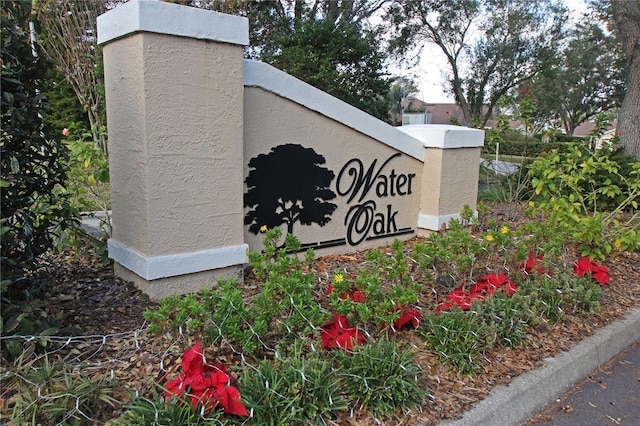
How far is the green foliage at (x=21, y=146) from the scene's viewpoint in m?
2.74

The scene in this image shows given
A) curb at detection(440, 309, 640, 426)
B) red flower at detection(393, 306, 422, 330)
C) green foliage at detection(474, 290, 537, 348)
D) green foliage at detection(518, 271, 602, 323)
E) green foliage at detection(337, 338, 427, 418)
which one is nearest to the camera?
green foliage at detection(337, 338, 427, 418)

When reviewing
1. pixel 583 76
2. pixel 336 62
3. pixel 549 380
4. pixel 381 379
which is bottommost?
pixel 549 380

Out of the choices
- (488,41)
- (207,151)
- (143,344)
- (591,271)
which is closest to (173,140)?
(207,151)

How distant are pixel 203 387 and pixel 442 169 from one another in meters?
3.87

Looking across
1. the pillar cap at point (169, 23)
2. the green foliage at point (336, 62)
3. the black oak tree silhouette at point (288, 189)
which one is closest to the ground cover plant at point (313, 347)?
the black oak tree silhouette at point (288, 189)

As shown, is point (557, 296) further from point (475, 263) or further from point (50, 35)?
point (50, 35)

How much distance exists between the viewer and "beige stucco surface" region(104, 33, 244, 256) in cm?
340

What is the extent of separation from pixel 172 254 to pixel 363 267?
1.67 meters

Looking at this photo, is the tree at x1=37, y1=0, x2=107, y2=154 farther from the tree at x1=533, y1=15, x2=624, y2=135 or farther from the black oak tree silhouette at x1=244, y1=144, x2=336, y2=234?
the tree at x1=533, y1=15, x2=624, y2=135

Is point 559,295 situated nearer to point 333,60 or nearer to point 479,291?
point 479,291

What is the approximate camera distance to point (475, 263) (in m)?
4.25

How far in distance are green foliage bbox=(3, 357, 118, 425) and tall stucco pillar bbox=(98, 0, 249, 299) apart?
1.15 metres

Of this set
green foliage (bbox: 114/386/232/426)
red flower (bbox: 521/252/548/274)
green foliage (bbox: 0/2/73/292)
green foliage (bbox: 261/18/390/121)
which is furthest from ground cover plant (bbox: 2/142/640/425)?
green foliage (bbox: 261/18/390/121)

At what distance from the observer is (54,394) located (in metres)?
2.22
